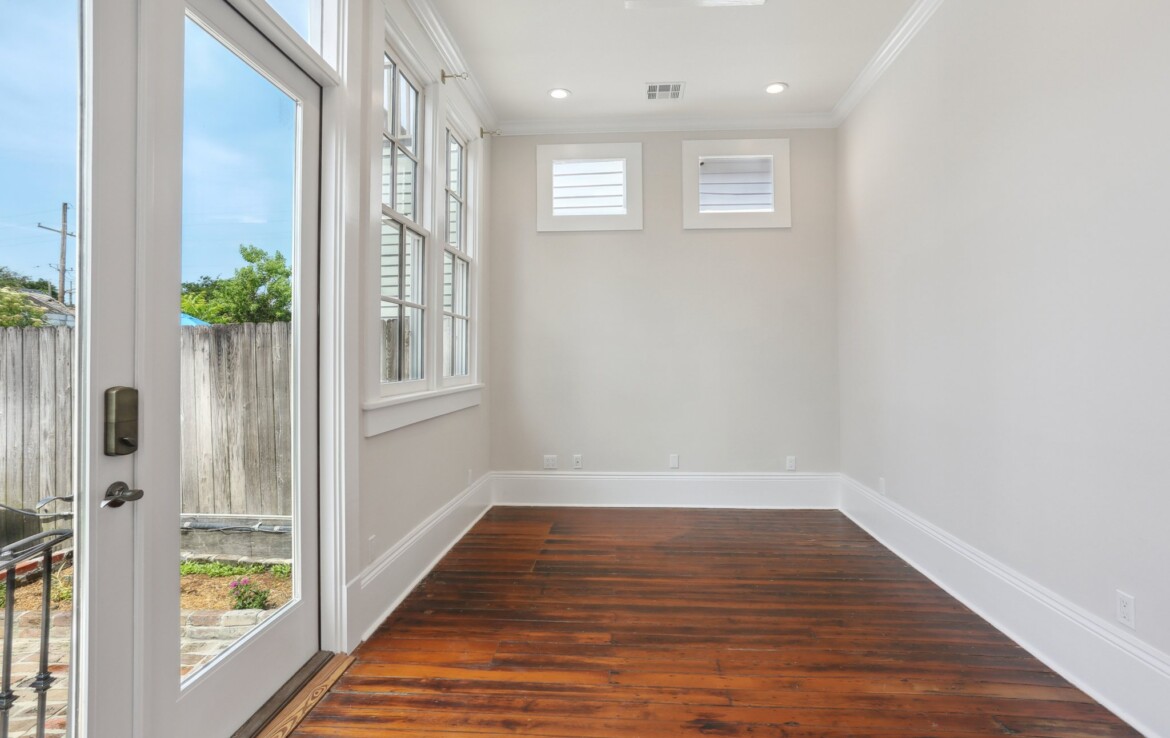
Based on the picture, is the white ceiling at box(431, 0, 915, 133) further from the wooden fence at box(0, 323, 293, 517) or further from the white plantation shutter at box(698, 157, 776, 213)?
the wooden fence at box(0, 323, 293, 517)

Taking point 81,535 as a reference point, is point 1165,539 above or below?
below

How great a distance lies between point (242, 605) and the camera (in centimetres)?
173

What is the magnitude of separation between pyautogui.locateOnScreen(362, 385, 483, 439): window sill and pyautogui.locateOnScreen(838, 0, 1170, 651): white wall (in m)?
2.61

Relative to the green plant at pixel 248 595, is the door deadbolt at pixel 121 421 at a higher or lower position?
higher

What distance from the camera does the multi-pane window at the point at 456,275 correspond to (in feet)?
11.7

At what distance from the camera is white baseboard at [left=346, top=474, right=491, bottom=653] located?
7.37 feet

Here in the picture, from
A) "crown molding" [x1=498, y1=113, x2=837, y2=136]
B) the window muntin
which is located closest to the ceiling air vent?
"crown molding" [x1=498, y1=113, x2=837, y2=136]

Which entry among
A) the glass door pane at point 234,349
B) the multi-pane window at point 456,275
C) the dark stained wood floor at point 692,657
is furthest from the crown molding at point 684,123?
the dark stained wood floor at point 692,657

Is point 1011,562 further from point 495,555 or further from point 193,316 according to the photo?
point 193,316

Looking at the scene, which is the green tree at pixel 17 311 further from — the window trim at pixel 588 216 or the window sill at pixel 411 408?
the window trim at pixel 588 216

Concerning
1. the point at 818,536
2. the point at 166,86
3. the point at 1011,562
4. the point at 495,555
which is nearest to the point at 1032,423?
the point at 1011,562

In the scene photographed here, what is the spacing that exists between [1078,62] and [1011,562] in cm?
190

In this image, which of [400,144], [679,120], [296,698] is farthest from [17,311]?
[679,120]

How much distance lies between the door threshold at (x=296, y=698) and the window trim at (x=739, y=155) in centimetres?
355
